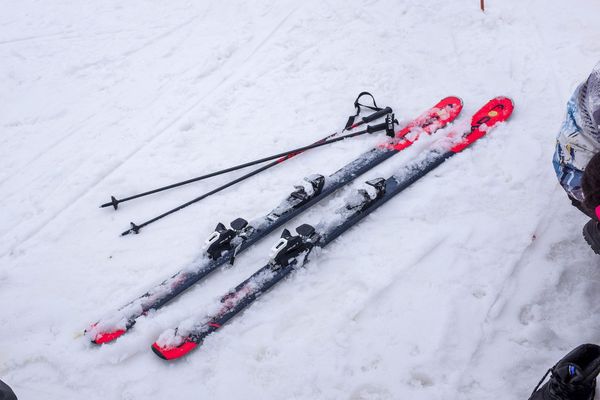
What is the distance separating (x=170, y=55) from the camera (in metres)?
6.20

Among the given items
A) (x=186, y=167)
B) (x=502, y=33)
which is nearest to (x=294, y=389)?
(x=186, y=167)

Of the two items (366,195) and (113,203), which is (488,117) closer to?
(366,195)

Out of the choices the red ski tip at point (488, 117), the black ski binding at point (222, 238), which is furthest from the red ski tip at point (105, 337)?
the red ski tip at point (488, 117)

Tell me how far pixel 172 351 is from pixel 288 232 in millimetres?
1057

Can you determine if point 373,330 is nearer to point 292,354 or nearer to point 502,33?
point 292,354

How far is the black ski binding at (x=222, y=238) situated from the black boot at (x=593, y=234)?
7.11 feet

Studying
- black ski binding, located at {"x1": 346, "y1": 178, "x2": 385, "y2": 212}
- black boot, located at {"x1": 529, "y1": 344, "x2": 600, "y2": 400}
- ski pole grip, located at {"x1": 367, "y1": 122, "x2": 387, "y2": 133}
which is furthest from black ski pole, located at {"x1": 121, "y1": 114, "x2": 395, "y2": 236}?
black boot, located at {"x1": 529, "y1": 344, "x2": 600, "y2": 400}

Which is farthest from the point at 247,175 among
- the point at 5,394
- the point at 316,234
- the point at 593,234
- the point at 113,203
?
the point at 593,234

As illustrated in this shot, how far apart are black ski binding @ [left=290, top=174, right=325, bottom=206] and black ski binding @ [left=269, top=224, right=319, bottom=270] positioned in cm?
43

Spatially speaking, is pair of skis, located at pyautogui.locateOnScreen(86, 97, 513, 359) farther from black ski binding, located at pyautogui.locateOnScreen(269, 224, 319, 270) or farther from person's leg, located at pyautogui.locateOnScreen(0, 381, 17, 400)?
person's leg, located at pyautogui.locateOnScreen(0, 381, 17, 400)

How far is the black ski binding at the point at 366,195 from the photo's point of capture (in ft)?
11.3

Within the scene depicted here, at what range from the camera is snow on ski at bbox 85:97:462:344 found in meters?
2.98

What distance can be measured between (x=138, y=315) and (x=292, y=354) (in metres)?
1.08

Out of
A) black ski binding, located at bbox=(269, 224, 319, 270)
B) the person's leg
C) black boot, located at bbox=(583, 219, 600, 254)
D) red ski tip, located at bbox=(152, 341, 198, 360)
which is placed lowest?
red ski tip, located at bbox=(152, 341, 198, 360)
